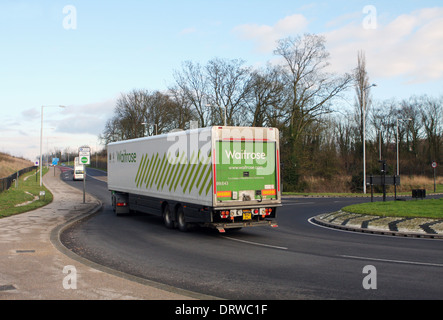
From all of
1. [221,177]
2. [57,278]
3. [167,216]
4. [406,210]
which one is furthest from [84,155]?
[57,278]

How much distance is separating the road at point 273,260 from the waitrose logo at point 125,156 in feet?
13.0

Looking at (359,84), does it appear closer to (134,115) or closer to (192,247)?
(134,115)

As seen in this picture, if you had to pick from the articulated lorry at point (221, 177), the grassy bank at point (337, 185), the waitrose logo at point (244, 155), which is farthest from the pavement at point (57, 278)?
the grassy bank at point (337, 185)

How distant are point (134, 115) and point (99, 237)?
58.1m

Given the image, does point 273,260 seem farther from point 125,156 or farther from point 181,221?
point 125,156

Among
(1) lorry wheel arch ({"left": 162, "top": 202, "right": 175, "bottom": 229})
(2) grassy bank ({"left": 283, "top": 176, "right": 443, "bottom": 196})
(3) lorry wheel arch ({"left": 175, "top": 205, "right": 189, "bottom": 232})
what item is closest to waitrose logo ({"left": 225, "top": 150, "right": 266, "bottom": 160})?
(3) lorry wheel arch ({"left": 175, "top": 205, "right": 189, "bottom": 232})

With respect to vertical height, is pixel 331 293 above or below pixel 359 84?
below

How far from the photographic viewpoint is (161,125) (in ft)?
210

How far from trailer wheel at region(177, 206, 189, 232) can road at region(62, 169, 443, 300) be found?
0.82 feet

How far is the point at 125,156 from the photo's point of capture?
815 inches

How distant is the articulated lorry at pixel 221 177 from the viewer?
13430 mm

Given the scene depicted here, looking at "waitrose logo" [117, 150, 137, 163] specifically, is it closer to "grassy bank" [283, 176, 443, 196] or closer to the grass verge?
the grass verge

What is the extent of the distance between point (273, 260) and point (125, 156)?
1225cm
